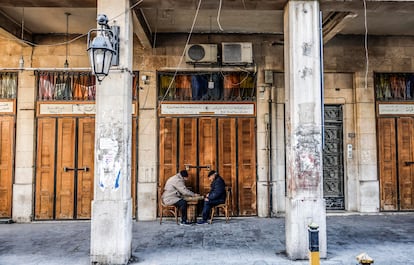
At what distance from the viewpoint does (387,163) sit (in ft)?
32.8

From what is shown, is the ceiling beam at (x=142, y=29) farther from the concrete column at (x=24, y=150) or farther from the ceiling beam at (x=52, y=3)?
the concrete column at (x=24, y=150)

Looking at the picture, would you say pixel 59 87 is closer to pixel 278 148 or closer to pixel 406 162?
pixel 278 148

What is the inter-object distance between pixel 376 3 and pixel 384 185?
5.54 meters

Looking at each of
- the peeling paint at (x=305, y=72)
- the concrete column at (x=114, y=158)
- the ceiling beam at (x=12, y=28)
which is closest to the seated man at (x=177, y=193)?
the concrete column at (x=114, y=158)

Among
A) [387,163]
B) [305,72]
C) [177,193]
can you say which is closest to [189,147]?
[177,193]

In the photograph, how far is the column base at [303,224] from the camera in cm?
590

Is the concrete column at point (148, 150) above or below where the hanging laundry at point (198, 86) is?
below

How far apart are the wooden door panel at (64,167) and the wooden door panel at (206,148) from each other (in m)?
3.44

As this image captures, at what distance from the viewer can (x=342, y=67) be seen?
10086 mm

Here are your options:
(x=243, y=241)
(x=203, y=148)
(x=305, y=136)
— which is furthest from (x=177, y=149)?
(x=305, y=136)

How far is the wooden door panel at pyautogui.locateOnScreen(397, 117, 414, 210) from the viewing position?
32.7 feet

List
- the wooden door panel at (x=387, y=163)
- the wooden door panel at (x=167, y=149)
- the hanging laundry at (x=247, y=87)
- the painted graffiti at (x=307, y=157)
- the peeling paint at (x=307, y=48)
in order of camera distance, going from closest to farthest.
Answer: the painted graffiti at (x=307, y=157)
the peeling paint at (x=307, y=48)
the wooden door panel at (x=167, y=149)
the hanging laundry at (x=247, y=87)
the wooden door panel at (x=387, y=163)

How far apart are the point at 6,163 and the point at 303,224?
7831 mm

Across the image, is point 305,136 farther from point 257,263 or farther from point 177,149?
point 177,149
